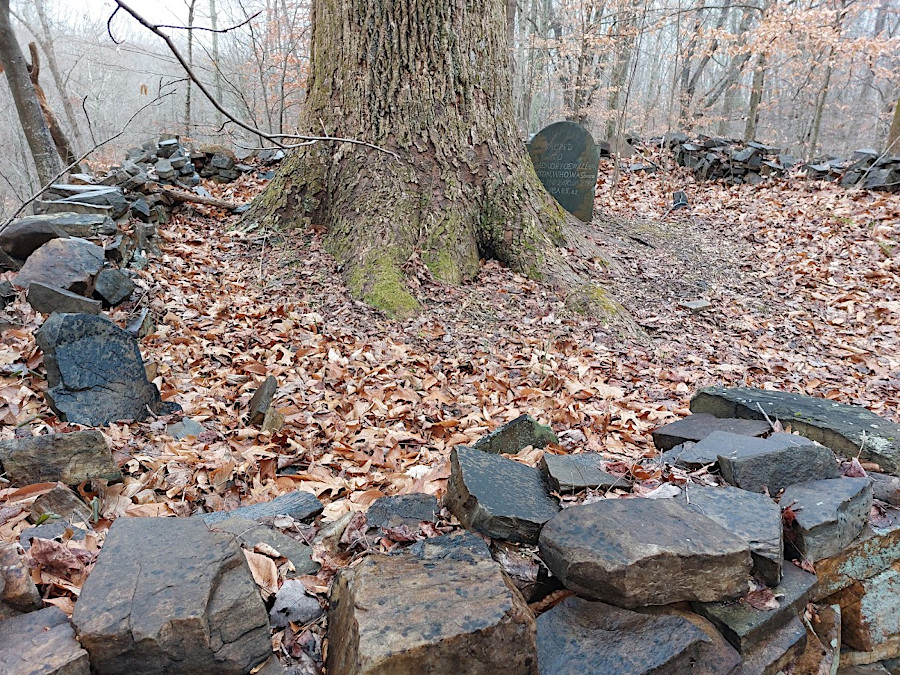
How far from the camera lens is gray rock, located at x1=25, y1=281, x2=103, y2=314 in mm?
3785

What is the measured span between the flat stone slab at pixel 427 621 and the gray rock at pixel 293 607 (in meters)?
0.07

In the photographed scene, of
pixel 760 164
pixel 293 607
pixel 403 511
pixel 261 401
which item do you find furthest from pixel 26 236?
pixel 760 164

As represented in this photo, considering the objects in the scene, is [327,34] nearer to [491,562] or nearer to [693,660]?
[491,562]

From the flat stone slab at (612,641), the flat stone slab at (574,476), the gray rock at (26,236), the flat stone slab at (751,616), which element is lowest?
the flat stone slab at (751,616)

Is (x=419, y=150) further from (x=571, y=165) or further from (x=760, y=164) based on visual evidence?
(x=760, y=164)

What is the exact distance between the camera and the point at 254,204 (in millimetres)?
6543

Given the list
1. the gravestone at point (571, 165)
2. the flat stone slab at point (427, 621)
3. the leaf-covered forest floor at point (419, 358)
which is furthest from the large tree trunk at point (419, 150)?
the flat stone slab at point (427, 621)

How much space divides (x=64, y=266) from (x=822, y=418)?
517 cm

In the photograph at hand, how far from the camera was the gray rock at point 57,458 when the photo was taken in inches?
91.4

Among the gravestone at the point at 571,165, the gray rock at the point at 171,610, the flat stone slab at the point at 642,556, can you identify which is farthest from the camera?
the gravestone at the point at 571,165

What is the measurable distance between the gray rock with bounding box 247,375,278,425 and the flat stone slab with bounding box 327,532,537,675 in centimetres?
190

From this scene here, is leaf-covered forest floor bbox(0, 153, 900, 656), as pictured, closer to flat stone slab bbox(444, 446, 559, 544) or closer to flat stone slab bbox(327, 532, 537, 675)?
flat stone slab bbox(327, 532, 537, 675)

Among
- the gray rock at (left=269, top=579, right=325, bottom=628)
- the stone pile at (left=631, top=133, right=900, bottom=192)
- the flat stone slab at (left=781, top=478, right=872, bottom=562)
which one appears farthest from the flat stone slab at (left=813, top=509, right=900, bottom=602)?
the stone pile at (left=631, top=133, right=900, bottom=192)

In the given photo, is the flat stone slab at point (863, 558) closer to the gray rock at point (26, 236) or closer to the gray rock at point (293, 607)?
the gray rock at point (293, 607)
